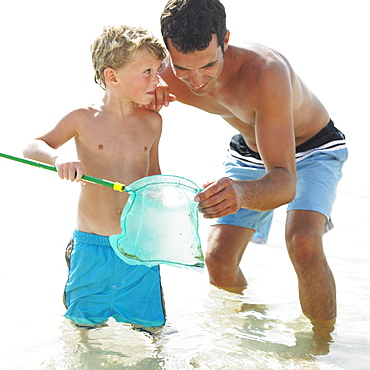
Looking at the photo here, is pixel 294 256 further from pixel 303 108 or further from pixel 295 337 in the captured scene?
pixel 303 108

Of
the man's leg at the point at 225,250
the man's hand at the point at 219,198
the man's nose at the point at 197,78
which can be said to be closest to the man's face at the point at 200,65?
the man's nose at the point at 197,78

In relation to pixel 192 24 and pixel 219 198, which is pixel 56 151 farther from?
pixel 192 24

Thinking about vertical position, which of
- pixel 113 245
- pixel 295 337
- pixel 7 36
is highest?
pixel 7 36

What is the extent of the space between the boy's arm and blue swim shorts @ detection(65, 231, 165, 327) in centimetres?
52

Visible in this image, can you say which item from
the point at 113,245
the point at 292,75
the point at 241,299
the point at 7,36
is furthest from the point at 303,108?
the point at 7,36

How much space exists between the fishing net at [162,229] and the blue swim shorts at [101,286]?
20 centimetres

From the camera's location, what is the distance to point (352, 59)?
14281 mm

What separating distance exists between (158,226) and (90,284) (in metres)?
0.50

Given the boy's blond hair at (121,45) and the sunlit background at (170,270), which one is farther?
the sunlit background at (170,270)

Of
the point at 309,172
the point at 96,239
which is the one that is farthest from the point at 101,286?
the point at 309,172

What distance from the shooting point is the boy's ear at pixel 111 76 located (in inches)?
127

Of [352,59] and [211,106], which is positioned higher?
[352,59]

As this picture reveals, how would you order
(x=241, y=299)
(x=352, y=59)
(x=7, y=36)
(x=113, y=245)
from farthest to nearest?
(x=352, y=59) → (x=7, y=36) → (x=241, y=299) → (x=113, y=245)

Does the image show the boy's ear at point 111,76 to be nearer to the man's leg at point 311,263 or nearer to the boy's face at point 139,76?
the boy's face at point 139,76
